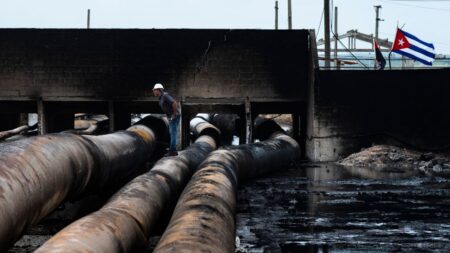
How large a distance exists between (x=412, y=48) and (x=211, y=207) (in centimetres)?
1491

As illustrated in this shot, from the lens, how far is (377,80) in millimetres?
18016

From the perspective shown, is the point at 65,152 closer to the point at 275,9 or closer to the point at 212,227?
the point at 212,227

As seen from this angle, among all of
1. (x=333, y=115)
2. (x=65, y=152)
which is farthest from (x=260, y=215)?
(x=333, y=115)

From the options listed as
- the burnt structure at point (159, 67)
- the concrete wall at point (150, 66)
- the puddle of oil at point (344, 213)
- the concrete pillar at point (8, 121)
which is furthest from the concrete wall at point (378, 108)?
the concrete pillar at point (8, 121)

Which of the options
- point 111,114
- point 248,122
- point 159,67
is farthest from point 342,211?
point 111,114

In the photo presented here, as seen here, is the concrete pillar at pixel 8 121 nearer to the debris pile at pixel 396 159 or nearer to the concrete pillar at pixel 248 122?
the concrete pillar at pixel 248 122

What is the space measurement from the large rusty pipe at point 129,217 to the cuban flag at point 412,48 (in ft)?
35.7

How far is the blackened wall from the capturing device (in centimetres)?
1905

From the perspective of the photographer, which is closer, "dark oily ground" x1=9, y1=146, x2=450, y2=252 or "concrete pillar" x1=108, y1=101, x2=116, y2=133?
"dark oily ground" x1=9, y1=146, x2=450, y2=252

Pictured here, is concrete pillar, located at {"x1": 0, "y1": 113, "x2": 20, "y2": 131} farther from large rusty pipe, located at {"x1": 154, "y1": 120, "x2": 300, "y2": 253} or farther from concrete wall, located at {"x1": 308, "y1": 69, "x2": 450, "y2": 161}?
large rusty pipe, located at {"x1": 154, "y1": 120, "x2": 300, "y2": 253}

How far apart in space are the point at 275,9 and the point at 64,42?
3855 centimetres

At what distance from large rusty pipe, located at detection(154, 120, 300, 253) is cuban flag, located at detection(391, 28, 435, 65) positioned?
27.4 feet

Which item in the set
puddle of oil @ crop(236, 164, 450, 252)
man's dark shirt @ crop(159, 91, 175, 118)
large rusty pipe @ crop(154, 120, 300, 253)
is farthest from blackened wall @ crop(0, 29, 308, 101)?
large rusty pipe @ crop(154, 120, 300, 253)

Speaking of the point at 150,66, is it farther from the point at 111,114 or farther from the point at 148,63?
the point at 111,114
